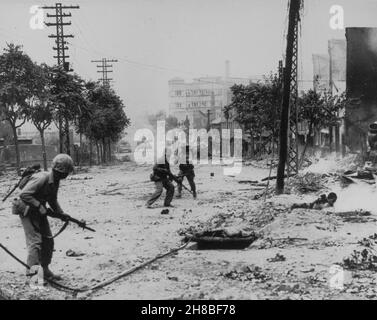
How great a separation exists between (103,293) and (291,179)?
14440 mm

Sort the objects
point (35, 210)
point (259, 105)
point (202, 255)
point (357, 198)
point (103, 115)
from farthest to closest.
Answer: point (103, 115), point (259, 105), point (357, 198), point (202, 255), point (35, 210)

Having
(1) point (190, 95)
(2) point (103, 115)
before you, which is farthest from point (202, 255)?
(1) point (190, 95)

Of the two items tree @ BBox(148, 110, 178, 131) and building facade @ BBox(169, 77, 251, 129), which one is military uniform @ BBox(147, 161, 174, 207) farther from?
building facade @ BBox(169, 77, 251, 129)

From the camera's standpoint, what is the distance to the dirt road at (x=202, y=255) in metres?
6.52

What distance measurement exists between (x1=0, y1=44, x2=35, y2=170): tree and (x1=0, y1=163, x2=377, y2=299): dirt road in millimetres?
11106

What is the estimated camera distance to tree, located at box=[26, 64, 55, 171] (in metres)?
25.7

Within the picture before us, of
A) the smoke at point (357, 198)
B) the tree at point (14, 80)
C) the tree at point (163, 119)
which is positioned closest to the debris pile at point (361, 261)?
the smoke at point (357, 198)

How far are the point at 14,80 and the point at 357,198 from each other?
16.6 metres

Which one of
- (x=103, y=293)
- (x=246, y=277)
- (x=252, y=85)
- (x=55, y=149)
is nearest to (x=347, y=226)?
A: (x=246, y=277)

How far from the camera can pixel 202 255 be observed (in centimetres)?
855

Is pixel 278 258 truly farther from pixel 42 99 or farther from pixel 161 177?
pixel 42 99

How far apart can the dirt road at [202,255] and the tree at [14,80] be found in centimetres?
1111

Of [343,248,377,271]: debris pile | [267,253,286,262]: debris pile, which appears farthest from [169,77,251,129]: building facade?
[343,248,377,271]: debris pile
